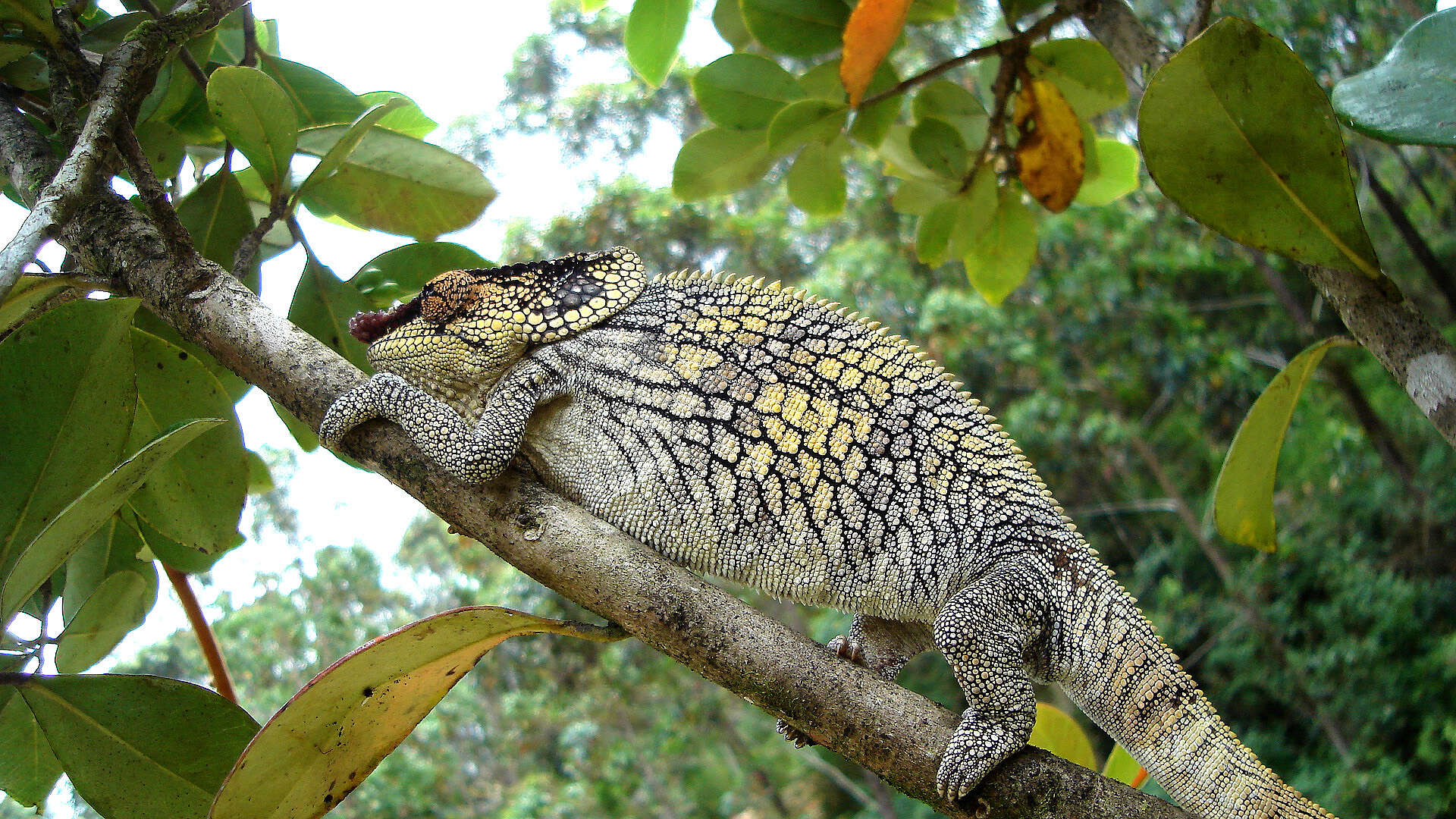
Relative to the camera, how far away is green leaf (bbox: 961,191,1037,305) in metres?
1.53

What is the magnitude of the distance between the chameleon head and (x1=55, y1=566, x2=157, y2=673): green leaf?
0.40 metres

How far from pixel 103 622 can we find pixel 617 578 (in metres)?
0.64

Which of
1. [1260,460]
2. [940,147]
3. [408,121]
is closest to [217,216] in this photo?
[408,121]

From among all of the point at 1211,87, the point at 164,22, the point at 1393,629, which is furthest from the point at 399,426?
the point at 1393,629

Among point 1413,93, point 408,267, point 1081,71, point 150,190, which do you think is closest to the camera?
point 1413,93

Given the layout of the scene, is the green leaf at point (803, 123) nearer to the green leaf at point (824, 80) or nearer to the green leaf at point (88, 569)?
the green leaf at point (824, 80)

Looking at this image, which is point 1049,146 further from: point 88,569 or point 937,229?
point 88,569

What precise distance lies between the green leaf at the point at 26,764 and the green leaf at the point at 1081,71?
153cm

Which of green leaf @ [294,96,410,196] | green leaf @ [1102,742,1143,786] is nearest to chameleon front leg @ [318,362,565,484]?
green leaf @ [294,96,410,196]

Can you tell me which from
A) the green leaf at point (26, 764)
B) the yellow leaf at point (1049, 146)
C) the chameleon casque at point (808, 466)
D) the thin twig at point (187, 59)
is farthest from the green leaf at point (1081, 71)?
the green leaf at point (26, 764)

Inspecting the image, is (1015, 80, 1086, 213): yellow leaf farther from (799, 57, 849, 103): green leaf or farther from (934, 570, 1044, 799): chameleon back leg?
(934, 570, 1044, 799): chameleon back leg

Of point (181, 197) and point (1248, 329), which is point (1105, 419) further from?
point (181, 197)

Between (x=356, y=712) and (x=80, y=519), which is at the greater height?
(x=80, y=519)

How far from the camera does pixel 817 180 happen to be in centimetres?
145
